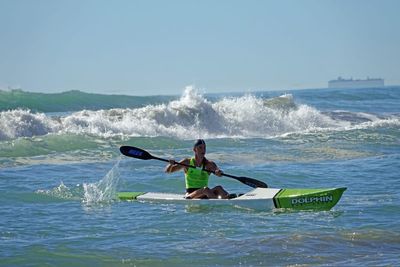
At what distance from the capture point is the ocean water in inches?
289

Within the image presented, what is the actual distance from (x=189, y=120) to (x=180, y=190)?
13.3 metres

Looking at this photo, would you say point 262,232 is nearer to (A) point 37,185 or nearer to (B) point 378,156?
(A) point 37,185

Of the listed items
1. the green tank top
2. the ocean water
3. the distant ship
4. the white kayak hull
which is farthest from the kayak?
the distant ship

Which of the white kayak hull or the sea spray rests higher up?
the white kayak hull

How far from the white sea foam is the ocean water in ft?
0.19

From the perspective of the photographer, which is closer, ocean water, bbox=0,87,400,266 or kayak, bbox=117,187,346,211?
ocean water, bbox=0,87,400,266

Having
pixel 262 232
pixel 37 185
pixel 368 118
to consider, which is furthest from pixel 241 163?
pixel 368 118

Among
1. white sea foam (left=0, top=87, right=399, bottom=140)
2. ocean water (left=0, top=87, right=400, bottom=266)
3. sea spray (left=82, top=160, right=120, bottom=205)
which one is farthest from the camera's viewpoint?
white sea foam (left=0, top=87, right=399, bottom=140)

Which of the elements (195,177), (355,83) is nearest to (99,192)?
(195,177)

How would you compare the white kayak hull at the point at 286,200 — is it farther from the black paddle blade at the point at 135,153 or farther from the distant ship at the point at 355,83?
the distant ship at the point at 355,83

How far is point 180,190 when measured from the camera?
40.2 ft

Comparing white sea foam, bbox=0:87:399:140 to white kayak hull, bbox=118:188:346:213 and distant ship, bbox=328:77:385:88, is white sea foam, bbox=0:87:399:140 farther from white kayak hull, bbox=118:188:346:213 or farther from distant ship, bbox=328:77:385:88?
distant ship, bbox=328:77:385:88

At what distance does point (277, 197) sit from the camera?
32.2 feet

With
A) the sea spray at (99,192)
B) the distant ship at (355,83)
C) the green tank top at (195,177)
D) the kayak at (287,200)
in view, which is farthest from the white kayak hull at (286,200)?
the distant ship at (355,83)
